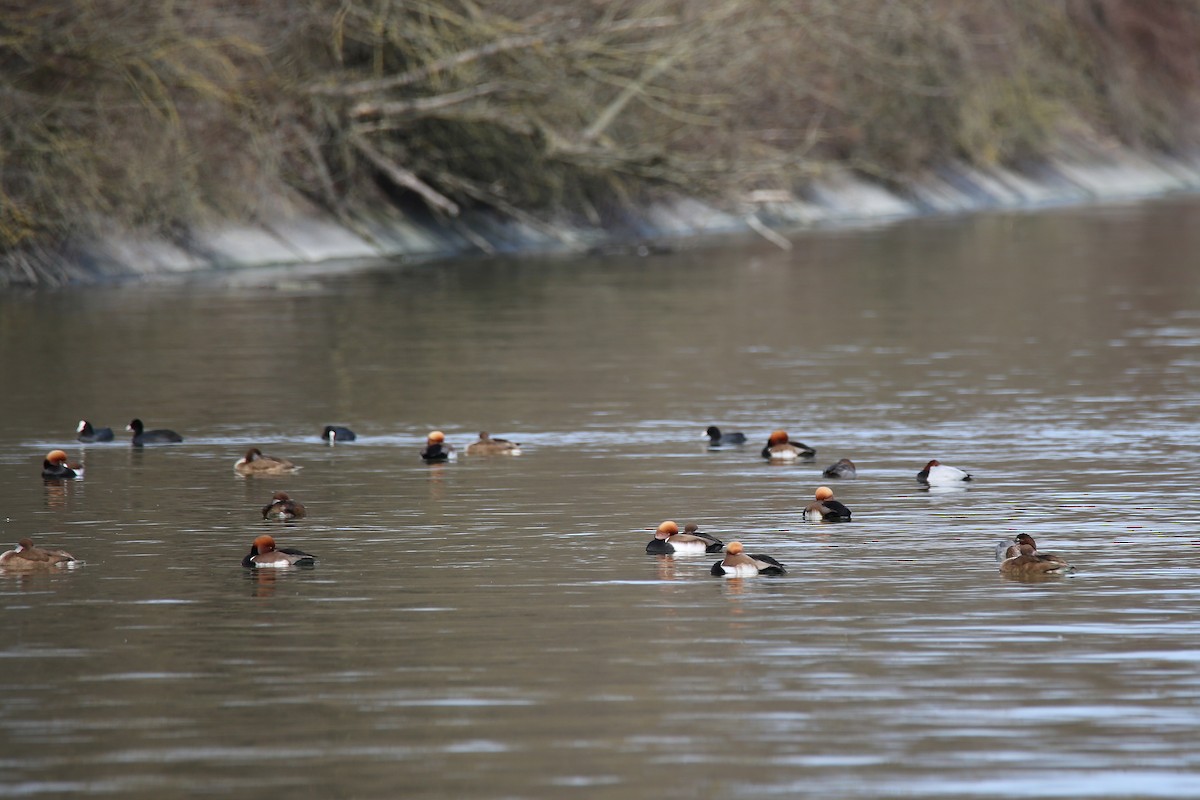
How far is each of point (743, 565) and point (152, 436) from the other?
774cm

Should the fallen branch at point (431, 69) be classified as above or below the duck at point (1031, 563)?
above

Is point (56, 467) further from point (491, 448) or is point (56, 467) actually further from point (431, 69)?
point (431, 69)

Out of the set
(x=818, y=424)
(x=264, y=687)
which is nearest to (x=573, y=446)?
(x=818, y=424)

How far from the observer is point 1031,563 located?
12797mm

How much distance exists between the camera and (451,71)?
134 feet

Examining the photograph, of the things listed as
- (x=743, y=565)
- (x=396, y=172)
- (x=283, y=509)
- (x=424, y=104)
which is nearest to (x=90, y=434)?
(x=283, y=509)

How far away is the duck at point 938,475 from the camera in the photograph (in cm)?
1645

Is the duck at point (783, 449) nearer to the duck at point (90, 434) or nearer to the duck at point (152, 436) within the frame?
the duck at point (152, 436)

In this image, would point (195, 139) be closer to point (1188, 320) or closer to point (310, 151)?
point (310, 151)

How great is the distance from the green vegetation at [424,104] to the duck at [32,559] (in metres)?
19.1

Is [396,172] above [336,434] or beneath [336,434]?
above

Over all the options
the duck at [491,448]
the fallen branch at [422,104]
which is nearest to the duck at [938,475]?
the duck at [491,448]

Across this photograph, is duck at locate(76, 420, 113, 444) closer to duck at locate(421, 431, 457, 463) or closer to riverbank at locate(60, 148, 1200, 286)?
duck at locate(421, 431, 457, 463)

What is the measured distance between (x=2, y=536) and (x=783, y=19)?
3850 centimetres
